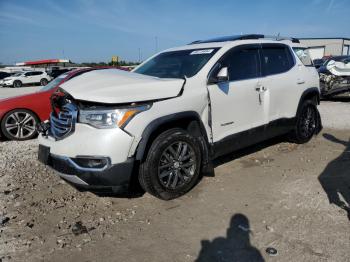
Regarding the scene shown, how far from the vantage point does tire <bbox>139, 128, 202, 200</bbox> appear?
12.6 feet

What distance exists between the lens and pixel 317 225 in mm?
3402

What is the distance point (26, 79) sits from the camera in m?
31.2

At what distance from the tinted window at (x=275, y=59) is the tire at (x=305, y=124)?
837 mm

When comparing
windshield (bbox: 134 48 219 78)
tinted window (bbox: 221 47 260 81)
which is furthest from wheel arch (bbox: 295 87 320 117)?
windshield (bbox: 134 48 219 78)

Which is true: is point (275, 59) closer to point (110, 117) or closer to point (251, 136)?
point (251, 136)

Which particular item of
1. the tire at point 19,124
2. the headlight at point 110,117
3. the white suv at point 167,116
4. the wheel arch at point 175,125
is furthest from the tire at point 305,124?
the tire at point 19,124

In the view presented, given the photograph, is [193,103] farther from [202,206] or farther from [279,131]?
[279,131]

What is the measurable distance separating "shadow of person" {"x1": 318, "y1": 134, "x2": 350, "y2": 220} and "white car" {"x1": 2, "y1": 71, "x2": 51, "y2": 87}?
99.4 ft

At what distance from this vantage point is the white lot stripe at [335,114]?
8141mm

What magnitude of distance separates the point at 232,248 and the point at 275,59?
11.4ft

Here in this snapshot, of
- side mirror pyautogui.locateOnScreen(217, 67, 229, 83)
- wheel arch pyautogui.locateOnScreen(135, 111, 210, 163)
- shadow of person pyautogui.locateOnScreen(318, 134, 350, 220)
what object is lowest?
shadow of person pyautogui.locateOnScreen(318, 134, 350, 220)

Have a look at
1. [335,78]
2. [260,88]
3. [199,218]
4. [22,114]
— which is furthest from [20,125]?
[335,78]

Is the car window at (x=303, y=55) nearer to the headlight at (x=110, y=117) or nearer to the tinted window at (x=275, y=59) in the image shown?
the tinted window at (x=275, y=59)

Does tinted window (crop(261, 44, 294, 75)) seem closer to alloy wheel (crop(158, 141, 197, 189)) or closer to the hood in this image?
the hood
